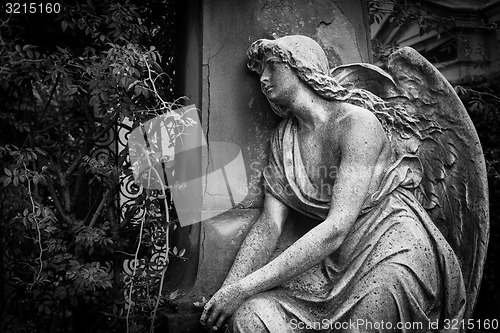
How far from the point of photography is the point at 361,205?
2861 mm

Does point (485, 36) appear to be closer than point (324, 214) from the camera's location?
No

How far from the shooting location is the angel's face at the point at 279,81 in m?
3.03

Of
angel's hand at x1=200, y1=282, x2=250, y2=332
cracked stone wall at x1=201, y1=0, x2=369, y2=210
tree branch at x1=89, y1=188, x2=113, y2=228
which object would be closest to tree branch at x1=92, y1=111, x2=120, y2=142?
tree branch at x1=89, y1=188, x2=113, y2=228

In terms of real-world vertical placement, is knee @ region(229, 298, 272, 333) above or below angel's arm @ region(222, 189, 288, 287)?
below

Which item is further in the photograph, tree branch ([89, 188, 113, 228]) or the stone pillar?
tree branch ([89, 188, 113, 228])

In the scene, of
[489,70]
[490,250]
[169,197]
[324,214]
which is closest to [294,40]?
[324,214]

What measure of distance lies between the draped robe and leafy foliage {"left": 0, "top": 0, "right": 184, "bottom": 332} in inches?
25.9

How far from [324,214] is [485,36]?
4721 millimetres

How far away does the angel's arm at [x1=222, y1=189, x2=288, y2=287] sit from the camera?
9.80ft

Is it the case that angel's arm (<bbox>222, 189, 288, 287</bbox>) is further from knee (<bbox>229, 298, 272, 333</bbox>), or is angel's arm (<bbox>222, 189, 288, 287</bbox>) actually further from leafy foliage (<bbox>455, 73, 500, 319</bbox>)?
leafy foliage (<bbox>455, 73, 500, 319</bbox>)

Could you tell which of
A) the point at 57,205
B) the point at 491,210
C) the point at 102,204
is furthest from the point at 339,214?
the point at 491,210

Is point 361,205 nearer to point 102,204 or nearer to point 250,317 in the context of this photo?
point 250,317

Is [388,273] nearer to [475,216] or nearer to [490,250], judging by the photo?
[475,216]

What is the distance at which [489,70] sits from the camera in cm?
702
